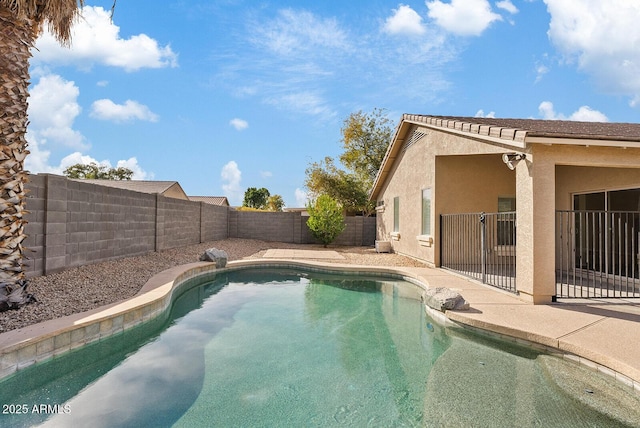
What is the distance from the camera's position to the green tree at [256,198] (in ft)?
206

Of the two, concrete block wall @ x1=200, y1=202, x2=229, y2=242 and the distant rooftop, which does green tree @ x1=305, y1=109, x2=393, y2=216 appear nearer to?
concrete block wall @ x1=200, y1=202, x2=229, y2=242

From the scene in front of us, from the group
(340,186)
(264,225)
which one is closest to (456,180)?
(264,225)

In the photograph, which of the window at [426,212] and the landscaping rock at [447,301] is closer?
the landscaping rock at [447,301]

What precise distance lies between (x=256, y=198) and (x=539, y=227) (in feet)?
192

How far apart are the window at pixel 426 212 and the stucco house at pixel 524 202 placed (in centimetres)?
4

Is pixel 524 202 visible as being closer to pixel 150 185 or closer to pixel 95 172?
pixel 150 185

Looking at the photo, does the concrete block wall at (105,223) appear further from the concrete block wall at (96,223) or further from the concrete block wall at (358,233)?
the concrete block wall at (358,233)

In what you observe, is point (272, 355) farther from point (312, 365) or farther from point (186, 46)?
point (186, 46)

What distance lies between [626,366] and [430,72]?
11782mm

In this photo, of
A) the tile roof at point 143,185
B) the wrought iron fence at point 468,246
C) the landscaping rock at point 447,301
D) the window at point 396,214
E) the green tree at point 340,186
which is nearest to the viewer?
the landscaping rock at point 447,301

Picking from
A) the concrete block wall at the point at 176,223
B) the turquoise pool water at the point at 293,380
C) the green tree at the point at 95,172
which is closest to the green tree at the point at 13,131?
the turquoise pool water at the point at 293,380

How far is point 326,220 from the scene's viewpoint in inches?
782

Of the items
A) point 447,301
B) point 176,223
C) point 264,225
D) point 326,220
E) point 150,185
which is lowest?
point 447,301

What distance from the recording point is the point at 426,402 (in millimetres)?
3695
